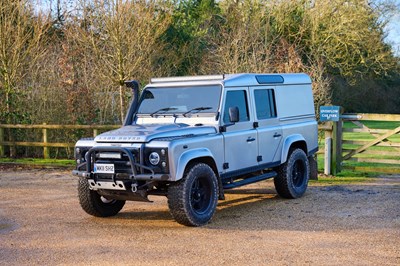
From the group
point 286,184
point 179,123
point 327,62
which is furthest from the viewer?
point 327,62

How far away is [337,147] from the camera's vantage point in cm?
1342

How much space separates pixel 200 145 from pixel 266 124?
6.54 ft

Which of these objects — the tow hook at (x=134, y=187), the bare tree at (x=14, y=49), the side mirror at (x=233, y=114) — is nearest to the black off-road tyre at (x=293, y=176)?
the side mirror at (x=233, y=114)

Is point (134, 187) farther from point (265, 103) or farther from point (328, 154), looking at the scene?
point (328, 154)

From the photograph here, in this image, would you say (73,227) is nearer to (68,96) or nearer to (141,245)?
(141,245)

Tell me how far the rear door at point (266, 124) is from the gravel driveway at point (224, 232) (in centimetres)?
90

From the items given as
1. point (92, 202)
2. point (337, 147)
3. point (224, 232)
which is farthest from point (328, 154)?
point (92, 202)

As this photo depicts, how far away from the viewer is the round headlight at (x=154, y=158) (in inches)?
313

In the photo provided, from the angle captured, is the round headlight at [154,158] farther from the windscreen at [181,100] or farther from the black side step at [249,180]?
the black side step at [249,180]

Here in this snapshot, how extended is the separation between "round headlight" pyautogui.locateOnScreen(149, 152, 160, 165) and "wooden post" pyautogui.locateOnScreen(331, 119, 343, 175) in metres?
6.41

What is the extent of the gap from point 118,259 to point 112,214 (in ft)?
8.79

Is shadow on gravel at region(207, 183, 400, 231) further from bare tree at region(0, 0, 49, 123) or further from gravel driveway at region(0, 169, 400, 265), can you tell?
bare tree at region(0, 0, 49, 123)

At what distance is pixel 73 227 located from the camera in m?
→ 8.45

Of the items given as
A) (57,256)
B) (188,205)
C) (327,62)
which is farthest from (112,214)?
(327,62)
